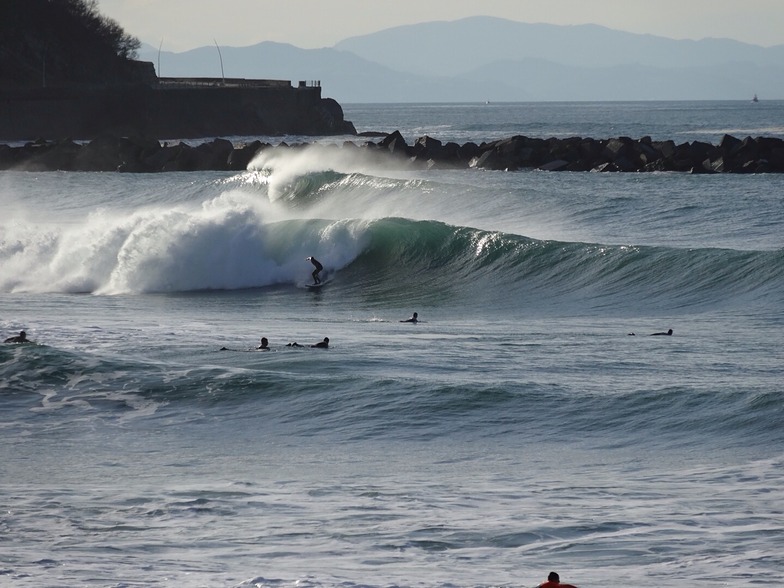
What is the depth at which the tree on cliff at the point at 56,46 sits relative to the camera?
292 ft

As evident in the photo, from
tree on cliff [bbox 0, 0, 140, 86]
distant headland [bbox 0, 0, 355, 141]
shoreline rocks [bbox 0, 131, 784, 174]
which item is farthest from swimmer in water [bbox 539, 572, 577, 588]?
tree on cliff [bbox 0, 0, 140, 86]

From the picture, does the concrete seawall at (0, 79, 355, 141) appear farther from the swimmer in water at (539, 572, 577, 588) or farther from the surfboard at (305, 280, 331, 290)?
the swimmer in water at (539, 572, 577, 588)

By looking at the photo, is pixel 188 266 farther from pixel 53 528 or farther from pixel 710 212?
pixel 53 528

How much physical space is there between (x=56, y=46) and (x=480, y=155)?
5073 cm

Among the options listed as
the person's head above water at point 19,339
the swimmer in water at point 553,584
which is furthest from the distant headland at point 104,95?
the swimmer in water at point 553,584

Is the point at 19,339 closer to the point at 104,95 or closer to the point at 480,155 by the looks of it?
the point at 480,155

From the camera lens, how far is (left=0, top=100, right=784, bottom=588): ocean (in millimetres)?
8297

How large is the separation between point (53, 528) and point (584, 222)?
2214 centimetres

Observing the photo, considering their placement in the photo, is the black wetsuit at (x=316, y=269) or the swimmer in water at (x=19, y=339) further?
the black wetsuit at (x=316, y=269)

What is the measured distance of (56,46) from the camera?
93688 millimetres

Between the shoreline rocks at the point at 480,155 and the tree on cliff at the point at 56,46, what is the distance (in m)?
28.6

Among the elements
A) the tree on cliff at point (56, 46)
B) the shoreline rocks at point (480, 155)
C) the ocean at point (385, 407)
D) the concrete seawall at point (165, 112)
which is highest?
the tree on cliff at point (56, 46)

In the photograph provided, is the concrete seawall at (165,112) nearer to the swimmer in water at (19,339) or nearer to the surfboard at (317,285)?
the surfboard at (317,285)

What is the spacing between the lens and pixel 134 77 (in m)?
98.4
